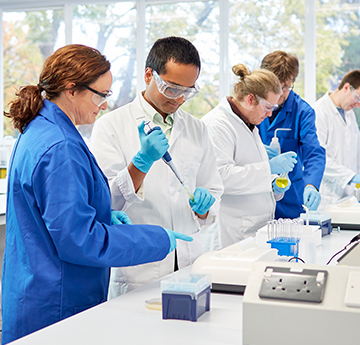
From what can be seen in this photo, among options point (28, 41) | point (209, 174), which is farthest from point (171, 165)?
point (28, 41)

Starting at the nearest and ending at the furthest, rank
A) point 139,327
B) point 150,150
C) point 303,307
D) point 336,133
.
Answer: point 303,307
point 139,327
point 150,150
point 336,133

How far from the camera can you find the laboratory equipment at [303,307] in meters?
0.97

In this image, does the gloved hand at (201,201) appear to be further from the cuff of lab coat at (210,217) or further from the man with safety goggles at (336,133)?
the man with safety goggles at (336,133)

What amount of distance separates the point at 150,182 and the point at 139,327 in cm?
81

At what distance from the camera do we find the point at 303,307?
39.3 inches

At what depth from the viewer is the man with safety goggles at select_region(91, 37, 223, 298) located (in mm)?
1857

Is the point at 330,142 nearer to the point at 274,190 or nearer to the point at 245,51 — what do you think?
the point at 274,190

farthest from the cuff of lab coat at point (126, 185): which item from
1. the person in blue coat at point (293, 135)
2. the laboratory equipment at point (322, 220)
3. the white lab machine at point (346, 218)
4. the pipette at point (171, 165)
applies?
the person in blue coat at point (293, 135)

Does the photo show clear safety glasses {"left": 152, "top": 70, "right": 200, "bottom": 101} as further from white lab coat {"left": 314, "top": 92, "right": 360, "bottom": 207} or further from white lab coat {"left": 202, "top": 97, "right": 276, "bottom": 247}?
white lab coat {"left": 314, "top": 92, "right": 360, "bottom": 207}

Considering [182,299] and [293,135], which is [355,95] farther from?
[182,299]

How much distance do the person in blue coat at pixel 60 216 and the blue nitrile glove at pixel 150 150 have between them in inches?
10.0

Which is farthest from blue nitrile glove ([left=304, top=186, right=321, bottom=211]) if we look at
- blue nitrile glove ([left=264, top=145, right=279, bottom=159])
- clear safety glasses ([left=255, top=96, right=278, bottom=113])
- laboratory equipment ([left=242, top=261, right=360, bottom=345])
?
laboratory equipment ([left=242, top=261, right=360, bottom=345])

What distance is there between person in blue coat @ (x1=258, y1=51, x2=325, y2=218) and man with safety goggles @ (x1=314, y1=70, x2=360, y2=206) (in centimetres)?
75

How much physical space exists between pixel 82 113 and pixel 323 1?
4.91m
